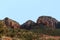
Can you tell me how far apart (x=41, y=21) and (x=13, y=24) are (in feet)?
33.4

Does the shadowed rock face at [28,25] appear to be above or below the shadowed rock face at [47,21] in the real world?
below

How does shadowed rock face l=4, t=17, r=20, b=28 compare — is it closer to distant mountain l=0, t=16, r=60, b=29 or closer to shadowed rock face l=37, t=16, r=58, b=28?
distant mountain l=0, t=16, r=60, b=29

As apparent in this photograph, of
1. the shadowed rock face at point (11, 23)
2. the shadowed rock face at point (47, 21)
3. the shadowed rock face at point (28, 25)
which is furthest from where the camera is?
the shadowed rock face at point (47, 21)

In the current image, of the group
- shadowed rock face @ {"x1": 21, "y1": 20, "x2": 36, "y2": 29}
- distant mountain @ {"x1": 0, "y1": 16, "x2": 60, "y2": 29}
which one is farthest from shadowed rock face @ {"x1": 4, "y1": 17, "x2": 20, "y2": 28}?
shadowed rock face @ {"x1": 21, "y1": 20, "x2": 36, "y2": 29}

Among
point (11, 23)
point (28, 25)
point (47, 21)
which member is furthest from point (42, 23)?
point (11, 23)

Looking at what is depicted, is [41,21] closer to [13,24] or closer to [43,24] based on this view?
[43,24]

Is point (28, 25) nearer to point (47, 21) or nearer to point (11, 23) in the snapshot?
point (47, 21)


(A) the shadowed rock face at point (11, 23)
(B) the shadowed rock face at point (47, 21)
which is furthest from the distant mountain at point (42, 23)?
(A) the shadowed rock face at point (11, 23)

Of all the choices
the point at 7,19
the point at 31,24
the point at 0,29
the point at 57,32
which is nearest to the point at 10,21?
the point at 7,19

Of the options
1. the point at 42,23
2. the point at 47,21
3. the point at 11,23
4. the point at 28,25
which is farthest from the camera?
the point at 47,21

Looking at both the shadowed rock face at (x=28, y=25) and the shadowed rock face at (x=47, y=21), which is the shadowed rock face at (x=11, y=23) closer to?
the shadowed rock face at (x=28, y=25)

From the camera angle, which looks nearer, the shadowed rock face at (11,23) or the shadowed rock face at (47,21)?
the shadowed rock face at (11,23)

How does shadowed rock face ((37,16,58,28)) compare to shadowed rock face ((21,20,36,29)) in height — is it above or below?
above

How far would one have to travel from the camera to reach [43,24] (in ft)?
315
